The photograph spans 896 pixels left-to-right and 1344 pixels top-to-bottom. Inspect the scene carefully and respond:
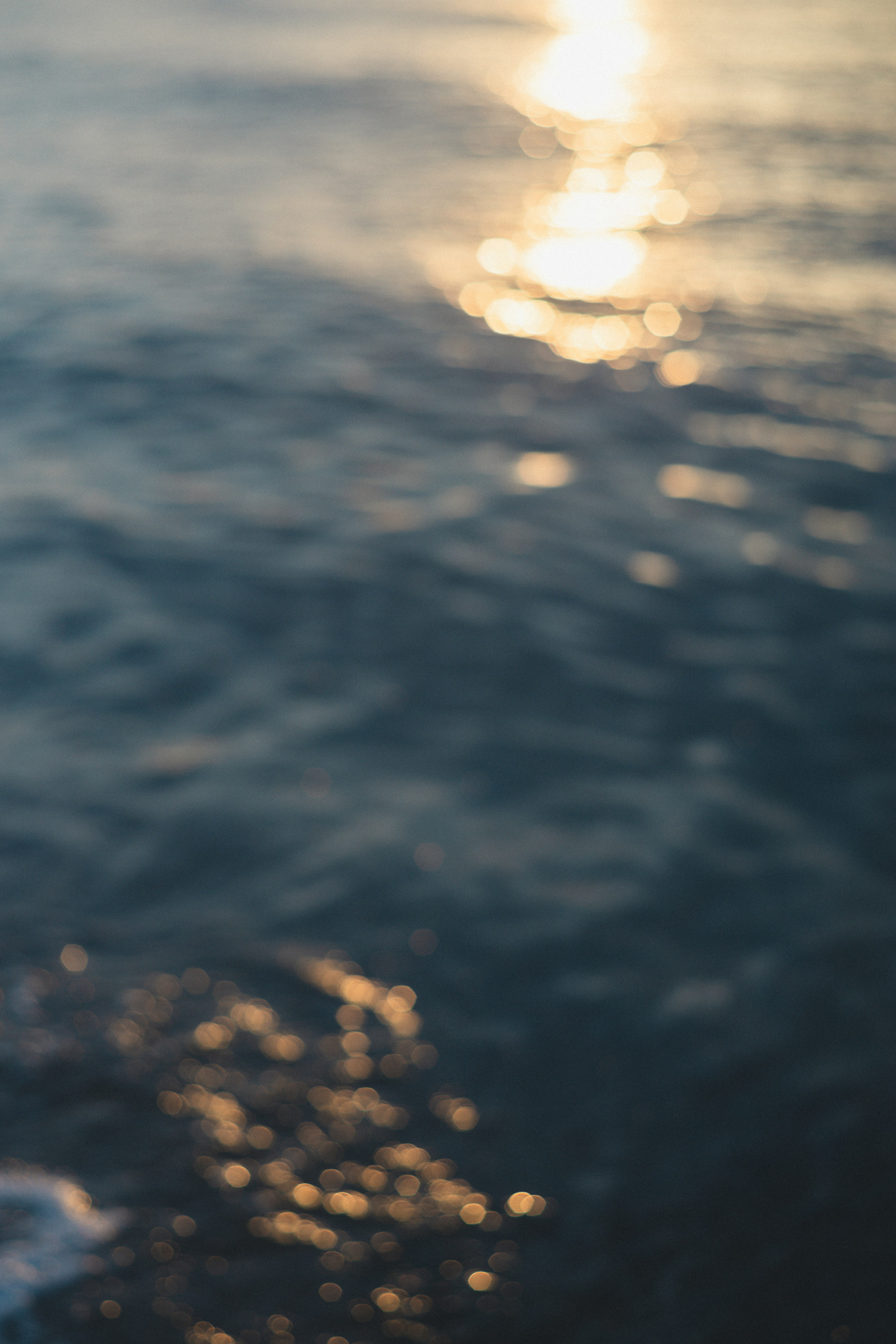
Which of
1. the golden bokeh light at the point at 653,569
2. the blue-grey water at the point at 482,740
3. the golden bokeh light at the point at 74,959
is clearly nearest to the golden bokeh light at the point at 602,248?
the blue-grey water at the point at 482,740

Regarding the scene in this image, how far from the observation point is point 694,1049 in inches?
185

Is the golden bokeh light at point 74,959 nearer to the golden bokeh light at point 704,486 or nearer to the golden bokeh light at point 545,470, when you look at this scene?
the golden bokeh light at point 545,470

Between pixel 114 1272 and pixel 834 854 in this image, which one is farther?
pixel 834 854

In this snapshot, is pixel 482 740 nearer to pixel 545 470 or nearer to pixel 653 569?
pixel 653 569

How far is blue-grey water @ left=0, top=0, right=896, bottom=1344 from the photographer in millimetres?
4059

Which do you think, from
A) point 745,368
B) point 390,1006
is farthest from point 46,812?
point 745,368

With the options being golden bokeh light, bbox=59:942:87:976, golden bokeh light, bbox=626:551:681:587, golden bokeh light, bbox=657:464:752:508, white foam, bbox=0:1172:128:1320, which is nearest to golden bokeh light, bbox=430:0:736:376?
golden bokeh light, bbox=657:464:752:508

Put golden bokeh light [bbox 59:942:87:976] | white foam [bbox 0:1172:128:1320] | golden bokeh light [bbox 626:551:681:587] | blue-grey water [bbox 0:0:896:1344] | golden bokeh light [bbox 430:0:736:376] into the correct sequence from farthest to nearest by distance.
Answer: golden bokeh light [bbox 430:0:736:376] → golden bokeh light [bbox 626:551:681:587] → golden bokeh light [bbox 59:942:87:976] → blue-grey water [bbox 0:0:896:1344] → white foam [bbox 0:1172:128:1320]

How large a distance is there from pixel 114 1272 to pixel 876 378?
1095cm

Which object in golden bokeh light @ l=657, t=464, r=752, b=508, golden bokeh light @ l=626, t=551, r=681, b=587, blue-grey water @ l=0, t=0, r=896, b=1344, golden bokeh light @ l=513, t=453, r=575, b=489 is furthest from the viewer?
golden bokeh light @ l=513, t=453, r=575, b=489

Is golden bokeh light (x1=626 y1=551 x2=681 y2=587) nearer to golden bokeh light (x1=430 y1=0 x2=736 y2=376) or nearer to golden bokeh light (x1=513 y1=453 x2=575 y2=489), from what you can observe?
golden bokeh light (x1=513 y1=453 x2=575 y2=489)

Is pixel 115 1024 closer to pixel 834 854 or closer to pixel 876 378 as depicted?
pixel 834 854

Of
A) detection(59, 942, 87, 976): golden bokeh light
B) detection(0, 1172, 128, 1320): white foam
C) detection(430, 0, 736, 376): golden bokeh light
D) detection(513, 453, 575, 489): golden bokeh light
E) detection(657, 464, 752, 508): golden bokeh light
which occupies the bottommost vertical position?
detection(0, 1172, 128, 1320): white foam

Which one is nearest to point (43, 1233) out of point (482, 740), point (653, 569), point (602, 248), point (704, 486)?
point (482, 740)
